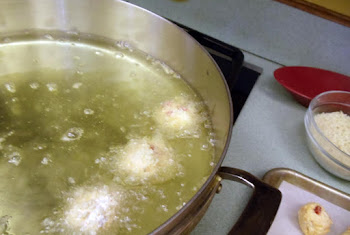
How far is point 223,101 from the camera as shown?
0.76m

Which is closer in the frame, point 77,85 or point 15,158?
point 15,158

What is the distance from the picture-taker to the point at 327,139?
0.88 m

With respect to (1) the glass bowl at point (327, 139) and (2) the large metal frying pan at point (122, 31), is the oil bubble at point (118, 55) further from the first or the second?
(1) the glass bowl at point (327, 139)

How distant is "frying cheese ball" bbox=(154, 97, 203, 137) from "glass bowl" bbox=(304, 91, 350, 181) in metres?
0.28

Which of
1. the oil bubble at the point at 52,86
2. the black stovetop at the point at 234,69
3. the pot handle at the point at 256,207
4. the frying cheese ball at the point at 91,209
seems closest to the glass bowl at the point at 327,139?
the black stovetop at the point at 234,69

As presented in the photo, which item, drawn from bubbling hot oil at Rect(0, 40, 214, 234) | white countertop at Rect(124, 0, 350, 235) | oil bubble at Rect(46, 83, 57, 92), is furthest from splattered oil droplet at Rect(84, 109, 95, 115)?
white countertop at Rect(124, 0, 350, 235)

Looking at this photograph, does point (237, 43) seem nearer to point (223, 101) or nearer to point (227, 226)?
point (223, 101)

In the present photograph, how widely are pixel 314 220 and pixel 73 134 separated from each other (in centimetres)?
53

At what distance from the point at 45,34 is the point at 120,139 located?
16.5 inches

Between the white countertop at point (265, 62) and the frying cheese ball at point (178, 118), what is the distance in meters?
0.12

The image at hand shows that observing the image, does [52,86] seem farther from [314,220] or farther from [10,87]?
[314,220]

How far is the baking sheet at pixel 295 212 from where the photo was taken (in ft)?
2.63

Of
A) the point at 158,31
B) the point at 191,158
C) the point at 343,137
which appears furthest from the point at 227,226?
the point at 158,31

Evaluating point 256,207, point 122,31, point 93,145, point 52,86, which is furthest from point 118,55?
point 256,207
